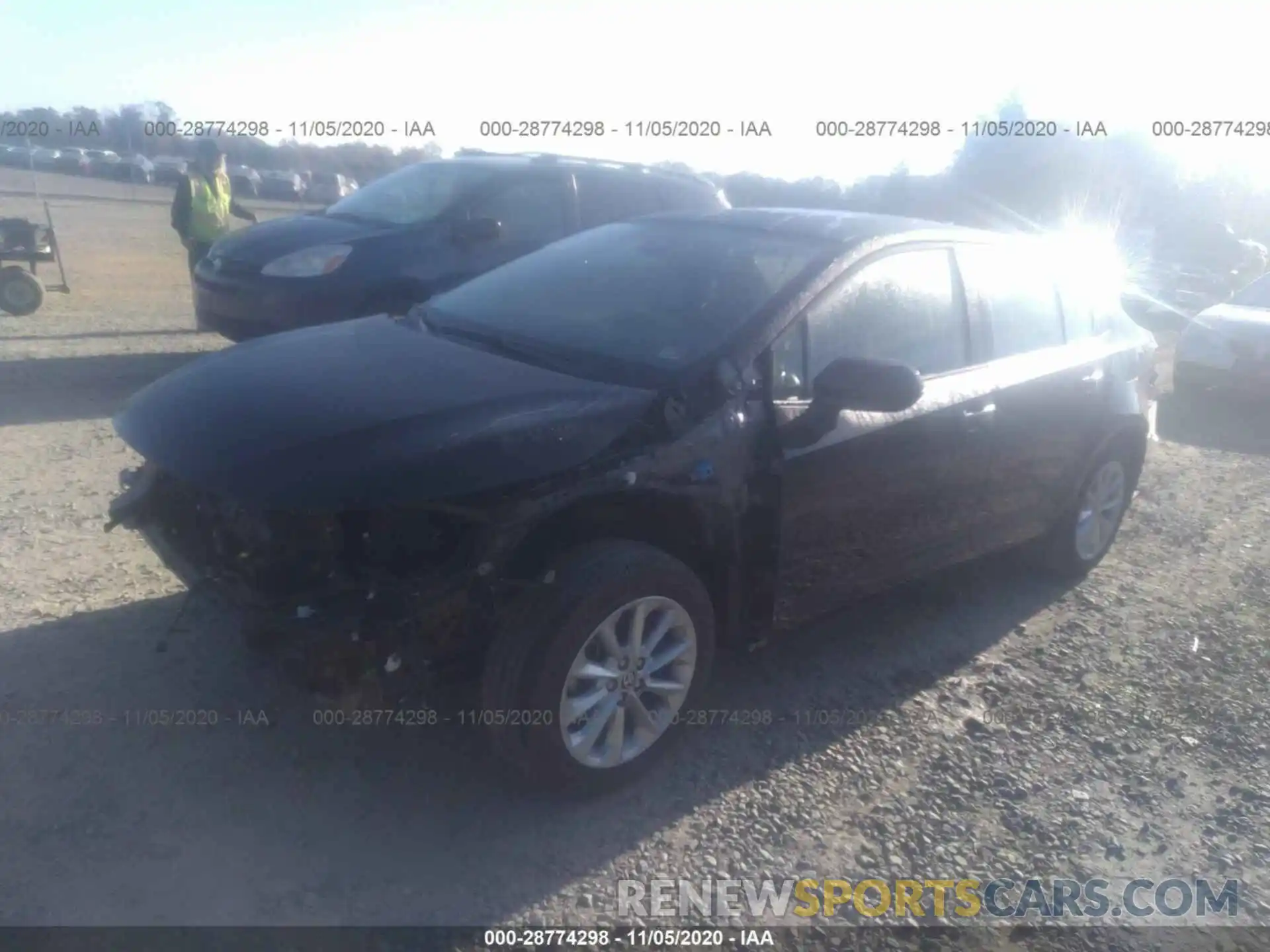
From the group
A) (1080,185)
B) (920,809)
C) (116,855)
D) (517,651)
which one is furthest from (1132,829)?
(1080,185)

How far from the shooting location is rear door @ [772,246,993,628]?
11.8 feet

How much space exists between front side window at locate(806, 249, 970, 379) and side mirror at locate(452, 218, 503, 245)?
388 cm

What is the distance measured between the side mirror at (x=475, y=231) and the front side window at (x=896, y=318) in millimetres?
3881

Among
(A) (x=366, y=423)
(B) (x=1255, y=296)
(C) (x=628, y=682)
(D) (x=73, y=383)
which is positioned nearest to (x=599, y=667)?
(C) (x=628, y=682)

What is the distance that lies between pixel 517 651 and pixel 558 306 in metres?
1.55

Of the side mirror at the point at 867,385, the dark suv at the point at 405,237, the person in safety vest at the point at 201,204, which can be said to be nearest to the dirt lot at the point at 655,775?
the side mirror at the point at 867,385

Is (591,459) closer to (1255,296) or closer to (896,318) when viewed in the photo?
(896,318)

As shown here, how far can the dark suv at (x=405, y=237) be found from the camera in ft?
23.2

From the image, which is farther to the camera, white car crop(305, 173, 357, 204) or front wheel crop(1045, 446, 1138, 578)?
white car crop(305, 173, 357, 204)

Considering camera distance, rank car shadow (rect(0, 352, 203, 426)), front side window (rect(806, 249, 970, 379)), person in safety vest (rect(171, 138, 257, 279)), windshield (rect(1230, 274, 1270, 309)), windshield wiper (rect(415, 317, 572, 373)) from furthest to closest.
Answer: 1. windshield (rect(1230, 274, 1270, 309))
2. person in safety vest (rect(171, 138, 257, 279))
3. car shadow (rect(0, 352, 203, 426))
4. front side window (rect(806, 249, 970, 379))
5. windshield wiper (rect(415, 317, 572, 373))

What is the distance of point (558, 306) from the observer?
13.0 feet

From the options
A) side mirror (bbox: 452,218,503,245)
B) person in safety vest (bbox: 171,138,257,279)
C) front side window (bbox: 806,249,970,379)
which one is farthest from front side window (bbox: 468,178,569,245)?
front side window (bbox: 806,249,970,379)

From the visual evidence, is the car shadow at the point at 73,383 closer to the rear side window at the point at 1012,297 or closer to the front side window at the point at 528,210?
the front side window at the point at 528,210

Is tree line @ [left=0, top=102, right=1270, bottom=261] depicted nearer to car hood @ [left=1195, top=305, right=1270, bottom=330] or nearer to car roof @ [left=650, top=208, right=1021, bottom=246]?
car hood @ [left=1195, top=305, right=1270, bottom=330]
